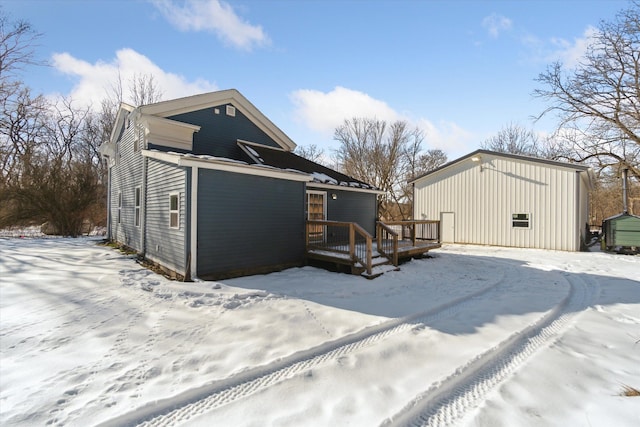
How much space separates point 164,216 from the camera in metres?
7.80

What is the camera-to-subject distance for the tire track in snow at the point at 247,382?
7.43ft

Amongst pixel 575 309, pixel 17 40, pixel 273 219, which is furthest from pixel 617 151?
pixel 17 40

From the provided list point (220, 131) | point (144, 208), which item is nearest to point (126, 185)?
point (144, 208)

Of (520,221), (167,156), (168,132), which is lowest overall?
(520,221)

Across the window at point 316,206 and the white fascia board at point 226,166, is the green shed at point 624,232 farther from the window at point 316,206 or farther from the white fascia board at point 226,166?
the white fascia board at point 226,166

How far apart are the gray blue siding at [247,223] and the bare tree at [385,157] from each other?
2071cm

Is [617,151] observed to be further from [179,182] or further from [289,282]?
[179,182]

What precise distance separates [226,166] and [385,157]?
79.5ft

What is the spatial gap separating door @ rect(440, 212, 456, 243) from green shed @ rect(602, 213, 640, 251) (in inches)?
240

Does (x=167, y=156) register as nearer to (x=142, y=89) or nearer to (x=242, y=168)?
(x=242, y=168)

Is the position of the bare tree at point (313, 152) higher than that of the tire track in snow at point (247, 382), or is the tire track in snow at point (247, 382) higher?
the bare tree at point (313, 152)

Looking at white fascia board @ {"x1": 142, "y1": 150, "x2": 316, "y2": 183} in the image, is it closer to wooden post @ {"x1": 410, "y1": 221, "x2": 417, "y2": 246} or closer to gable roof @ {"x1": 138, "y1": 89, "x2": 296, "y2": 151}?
gable roof @ {"x1": 138, "y1": 89, "x2": 296, "y2": 151}

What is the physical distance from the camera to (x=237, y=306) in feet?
16.1

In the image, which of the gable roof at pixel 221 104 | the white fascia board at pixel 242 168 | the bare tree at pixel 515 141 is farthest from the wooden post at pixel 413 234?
the bare tree at pixel 515 141
